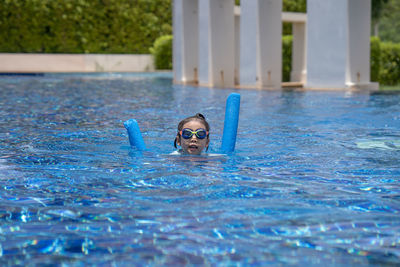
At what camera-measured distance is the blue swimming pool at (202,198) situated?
3.02 meters

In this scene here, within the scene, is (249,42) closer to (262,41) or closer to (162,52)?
(262,41)

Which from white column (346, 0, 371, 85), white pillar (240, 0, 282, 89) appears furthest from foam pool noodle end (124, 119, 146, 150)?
white pillar (240, 0, 282, 89)

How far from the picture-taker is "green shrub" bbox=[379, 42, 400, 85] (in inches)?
852

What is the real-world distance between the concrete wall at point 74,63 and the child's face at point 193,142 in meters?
31.3

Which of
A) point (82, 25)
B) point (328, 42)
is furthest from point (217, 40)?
point (82, 25)

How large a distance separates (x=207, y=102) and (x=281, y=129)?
16.7 ft

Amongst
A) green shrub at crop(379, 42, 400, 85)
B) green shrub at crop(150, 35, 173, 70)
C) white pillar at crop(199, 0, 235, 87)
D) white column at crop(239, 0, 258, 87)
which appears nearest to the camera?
white column at crop(239, 0, 258, 87)

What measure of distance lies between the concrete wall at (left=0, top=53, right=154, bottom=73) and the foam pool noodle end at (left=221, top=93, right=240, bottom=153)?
31.0m

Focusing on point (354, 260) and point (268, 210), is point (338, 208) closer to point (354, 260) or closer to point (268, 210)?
point (268, 210)

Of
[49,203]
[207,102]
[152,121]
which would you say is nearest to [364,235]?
[49,203]

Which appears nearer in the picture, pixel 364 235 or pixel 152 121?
pixel 364 235

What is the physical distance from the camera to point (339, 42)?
50.5 feet

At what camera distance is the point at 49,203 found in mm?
3990

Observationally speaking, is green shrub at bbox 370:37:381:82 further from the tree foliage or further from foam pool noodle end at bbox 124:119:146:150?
the tree foliage
